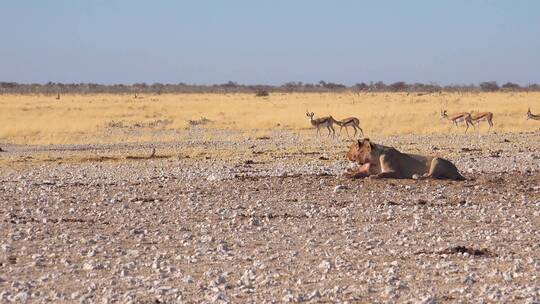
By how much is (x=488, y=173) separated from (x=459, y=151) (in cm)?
701

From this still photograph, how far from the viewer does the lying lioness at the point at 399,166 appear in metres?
17.2

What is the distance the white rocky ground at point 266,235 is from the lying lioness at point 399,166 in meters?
0.37

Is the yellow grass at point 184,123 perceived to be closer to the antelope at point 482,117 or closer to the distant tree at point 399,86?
the antelope at point 482,117

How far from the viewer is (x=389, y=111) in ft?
152

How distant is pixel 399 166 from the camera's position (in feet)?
57.2

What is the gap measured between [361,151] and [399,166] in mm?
825

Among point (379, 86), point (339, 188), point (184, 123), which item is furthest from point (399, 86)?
point (339, 188)

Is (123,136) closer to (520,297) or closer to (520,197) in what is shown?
(520,197)

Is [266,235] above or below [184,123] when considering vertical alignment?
above

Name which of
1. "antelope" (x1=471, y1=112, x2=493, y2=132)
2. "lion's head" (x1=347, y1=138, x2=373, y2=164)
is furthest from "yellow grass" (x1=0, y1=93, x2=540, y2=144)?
"lion's head" (x1=347, y1=138, x2=373, y2=164)

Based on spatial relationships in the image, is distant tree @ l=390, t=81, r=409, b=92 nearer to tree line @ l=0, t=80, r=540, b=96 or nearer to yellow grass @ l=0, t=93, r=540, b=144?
tree line @ l=0, t=80, r=540, b=96

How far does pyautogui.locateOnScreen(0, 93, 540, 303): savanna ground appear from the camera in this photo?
8.36 m

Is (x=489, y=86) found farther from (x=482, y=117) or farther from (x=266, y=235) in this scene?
(x=266, y=235)

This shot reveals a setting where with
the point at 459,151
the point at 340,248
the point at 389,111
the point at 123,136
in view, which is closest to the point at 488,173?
the point at 459,151
